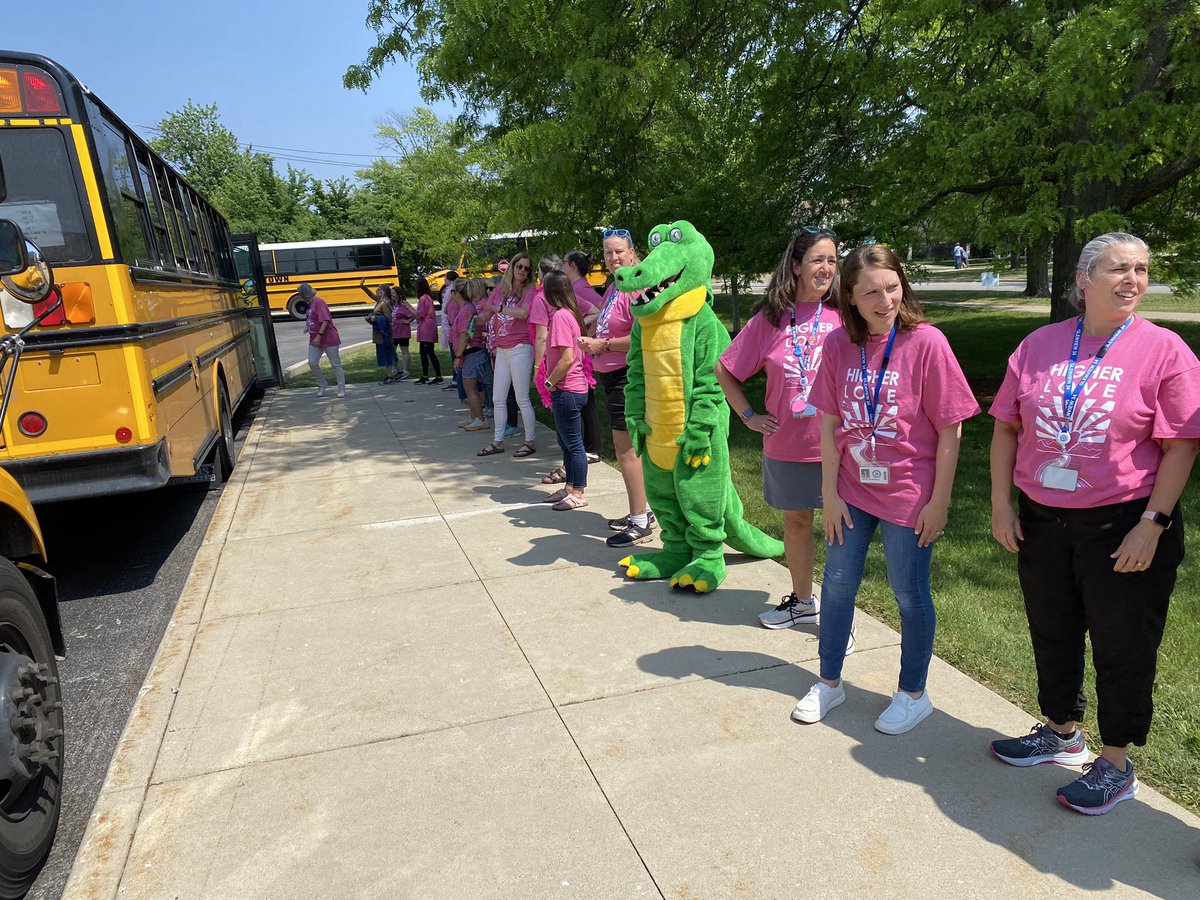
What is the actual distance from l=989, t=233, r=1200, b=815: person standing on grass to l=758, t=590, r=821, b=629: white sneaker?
1436 mm

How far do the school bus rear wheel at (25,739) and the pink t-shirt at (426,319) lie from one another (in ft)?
35.6

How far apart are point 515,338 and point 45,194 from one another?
371 centimetres

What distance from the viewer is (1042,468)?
8.47ft

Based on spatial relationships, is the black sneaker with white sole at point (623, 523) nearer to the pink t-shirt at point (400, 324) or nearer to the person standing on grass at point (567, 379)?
the person standing on grass at point (567, 379)

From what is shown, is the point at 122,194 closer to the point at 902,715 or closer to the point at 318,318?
the point at 902,715

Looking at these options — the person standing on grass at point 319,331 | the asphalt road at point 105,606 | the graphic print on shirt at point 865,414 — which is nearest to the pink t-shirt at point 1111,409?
the graphic print on shirt at point 865,414

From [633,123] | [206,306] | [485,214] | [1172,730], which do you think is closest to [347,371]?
[485,214]

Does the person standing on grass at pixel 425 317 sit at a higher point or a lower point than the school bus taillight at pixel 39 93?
lower

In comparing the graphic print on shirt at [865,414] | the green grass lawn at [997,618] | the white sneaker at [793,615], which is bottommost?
the green grass lawn at [997,618]

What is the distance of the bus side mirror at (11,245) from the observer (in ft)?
10.4

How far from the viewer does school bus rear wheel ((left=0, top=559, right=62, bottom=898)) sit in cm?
257

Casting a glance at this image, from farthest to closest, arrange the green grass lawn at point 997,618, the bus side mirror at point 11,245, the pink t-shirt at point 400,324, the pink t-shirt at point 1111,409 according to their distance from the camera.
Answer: the pink t-shirt at point 400,324 → the bus side mirror at point 11,245 → the green grass lawn at point 997,618 → the pink t-shirt at point 1111,409

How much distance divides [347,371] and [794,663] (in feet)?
49.4

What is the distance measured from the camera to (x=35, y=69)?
4.74 meters
